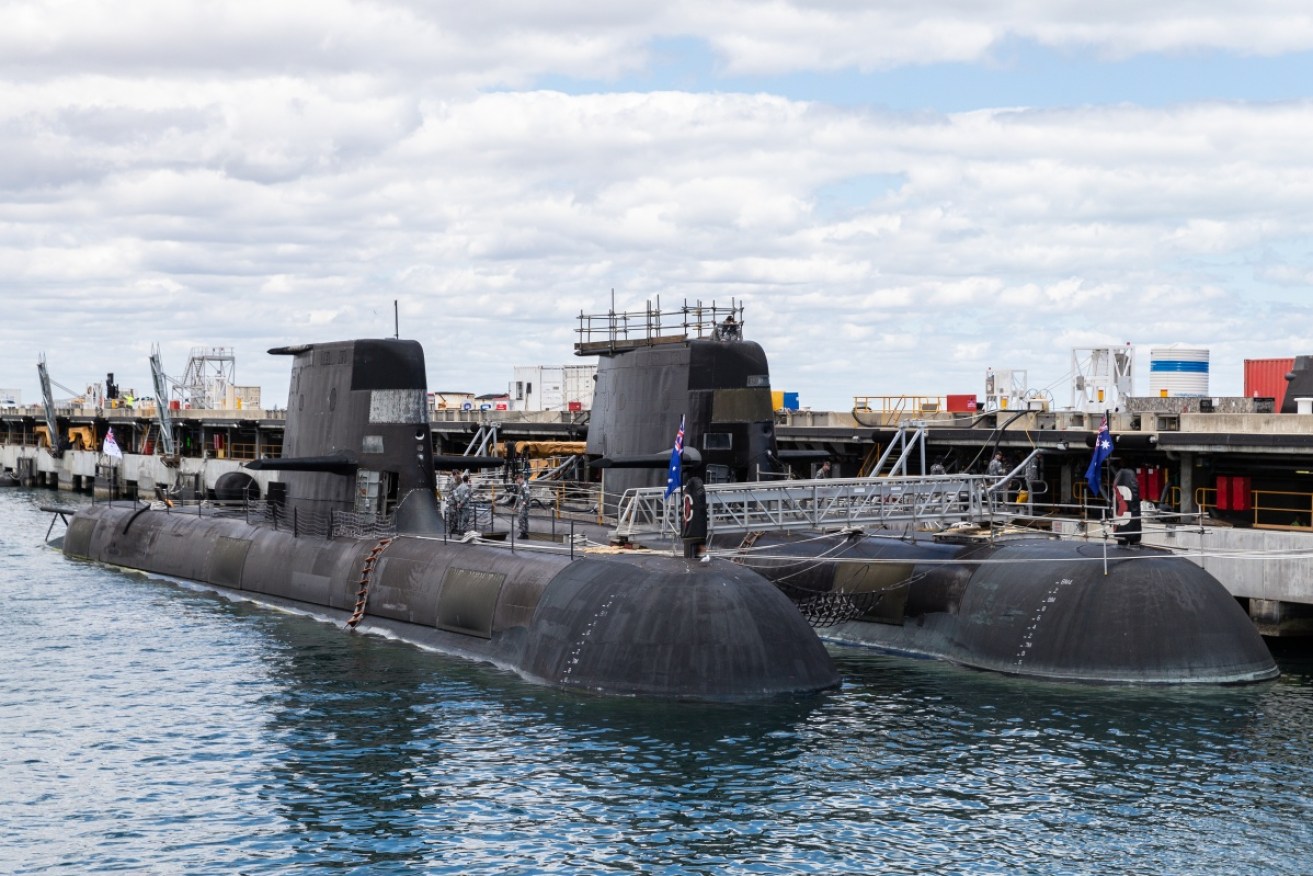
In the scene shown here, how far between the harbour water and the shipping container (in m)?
28.4

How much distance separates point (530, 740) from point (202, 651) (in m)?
12.1

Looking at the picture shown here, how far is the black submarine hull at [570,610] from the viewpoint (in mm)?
26188

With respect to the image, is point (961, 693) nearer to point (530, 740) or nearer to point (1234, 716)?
point (1234, 716)

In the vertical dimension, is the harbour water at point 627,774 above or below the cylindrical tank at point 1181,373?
below

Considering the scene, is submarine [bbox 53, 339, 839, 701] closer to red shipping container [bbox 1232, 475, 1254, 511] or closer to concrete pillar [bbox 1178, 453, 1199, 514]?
concrete pillar [bbox 1178, 453, 1199, 514]

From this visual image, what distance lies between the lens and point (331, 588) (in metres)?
37.2

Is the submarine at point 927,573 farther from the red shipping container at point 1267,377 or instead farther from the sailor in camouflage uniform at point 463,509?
the red shipping container at point 1267,377

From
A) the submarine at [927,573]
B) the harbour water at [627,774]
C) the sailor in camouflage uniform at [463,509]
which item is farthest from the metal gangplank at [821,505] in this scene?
the sailor in camouflage uniform at [463,509]

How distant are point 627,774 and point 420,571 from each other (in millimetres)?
13272

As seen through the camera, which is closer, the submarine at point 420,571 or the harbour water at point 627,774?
the harbour water at point 627,774

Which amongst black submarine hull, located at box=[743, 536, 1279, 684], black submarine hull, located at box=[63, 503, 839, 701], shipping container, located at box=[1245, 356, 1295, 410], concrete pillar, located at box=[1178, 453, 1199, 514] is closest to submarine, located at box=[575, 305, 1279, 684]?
black submarine hull, located at box=[743, 536, 1279, 684]

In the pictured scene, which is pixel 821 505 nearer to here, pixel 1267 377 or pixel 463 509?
pixel 463 509

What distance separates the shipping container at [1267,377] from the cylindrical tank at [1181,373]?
16.4 ft

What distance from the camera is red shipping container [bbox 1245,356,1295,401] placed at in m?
56.2
